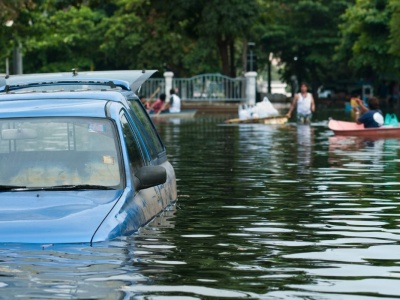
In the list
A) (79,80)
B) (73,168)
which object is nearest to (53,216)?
(73,168)

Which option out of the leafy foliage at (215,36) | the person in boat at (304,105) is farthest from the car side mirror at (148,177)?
the leafy foliage at (215,36)

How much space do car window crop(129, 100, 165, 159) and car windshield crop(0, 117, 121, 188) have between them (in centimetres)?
109

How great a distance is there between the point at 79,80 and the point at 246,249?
2828mm

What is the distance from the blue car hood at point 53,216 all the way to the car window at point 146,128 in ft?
6.79

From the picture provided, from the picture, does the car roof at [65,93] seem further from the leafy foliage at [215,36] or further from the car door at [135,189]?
the leafy foliage at [215,36]

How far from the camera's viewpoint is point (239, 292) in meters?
8.17

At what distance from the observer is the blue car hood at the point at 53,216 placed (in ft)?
29.7

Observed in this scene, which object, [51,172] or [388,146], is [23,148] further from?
[388,146]

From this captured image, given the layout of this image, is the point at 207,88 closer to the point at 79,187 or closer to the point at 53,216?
the point at 79,187

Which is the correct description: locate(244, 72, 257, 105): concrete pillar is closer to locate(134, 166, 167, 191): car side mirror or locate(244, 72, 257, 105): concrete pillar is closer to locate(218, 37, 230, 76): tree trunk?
locate(218, 37, 230, 76): tree trunk

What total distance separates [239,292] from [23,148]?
3044 millimetres

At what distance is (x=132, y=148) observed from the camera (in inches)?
420

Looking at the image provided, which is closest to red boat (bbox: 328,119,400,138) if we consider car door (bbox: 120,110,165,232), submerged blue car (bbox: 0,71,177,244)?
car door (bbox: 120,110,165,232)

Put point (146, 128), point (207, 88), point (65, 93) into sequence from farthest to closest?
1. point (207, 88)
2. point (146, 128)
3. point (65, 93)
